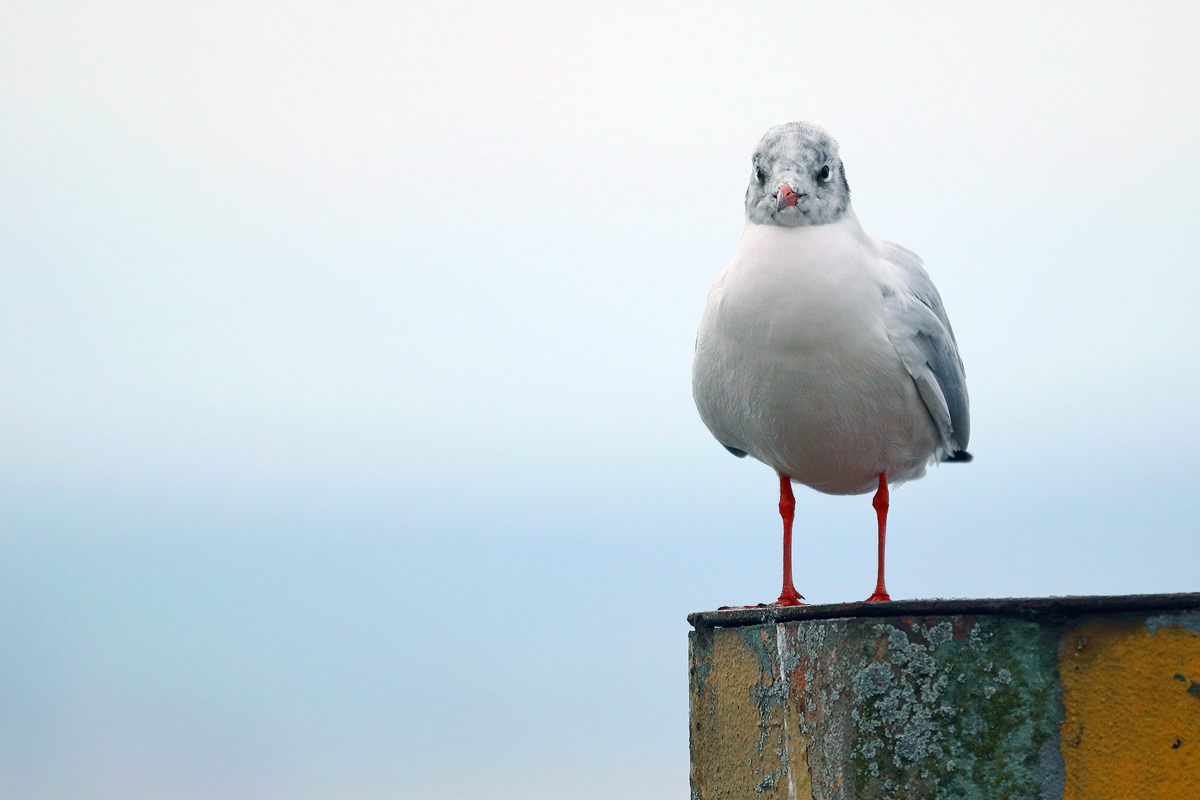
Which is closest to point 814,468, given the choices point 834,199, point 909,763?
point 834,199

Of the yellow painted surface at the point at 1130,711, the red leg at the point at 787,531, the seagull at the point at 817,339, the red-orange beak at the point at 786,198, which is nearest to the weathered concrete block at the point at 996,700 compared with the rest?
the yellow painted surface at the point at 1130,711

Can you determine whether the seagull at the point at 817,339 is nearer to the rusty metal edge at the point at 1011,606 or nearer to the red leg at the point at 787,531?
the red leg at the point at 787,531

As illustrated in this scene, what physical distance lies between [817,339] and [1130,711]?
1951mm

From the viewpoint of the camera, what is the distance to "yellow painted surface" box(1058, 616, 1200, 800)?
11.2 feet

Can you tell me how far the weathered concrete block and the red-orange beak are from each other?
6.26 feet

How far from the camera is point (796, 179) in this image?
199 inches

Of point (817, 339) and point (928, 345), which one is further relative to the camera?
point (928, 345)

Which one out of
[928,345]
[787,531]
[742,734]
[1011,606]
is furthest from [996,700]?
[787,531]

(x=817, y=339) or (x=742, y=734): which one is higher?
(x=817, y=339)

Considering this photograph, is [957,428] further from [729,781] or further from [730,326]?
[729,781]

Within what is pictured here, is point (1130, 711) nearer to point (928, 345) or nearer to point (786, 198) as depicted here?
point (928, 345)

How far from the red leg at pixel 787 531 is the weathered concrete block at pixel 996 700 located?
1.63m

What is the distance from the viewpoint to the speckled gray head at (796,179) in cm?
506

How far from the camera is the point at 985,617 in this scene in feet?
12.0
